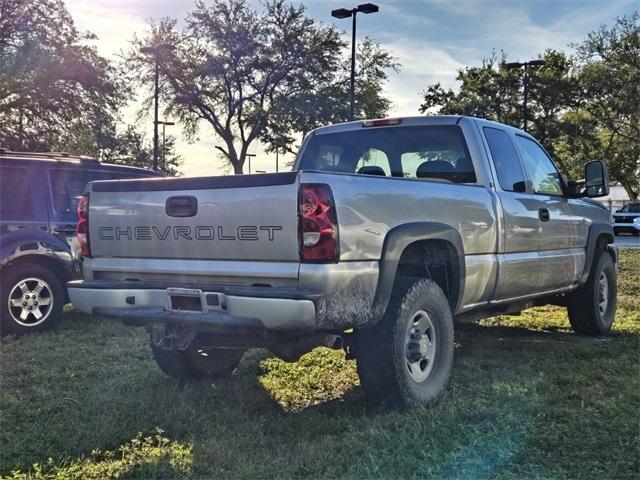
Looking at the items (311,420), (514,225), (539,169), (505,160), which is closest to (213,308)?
(311,420)

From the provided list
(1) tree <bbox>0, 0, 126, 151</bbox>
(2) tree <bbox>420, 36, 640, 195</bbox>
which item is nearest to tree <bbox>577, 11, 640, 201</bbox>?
(2) tree <bbox>420, 36, 640, 195</bbox>

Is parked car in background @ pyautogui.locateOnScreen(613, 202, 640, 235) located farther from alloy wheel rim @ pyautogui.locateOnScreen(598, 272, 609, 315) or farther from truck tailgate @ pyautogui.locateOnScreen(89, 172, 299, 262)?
truck tailgate @ pyautogui.locateOnScreen(89, 172, 299, 262)

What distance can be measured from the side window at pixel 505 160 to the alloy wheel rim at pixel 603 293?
6.74ft

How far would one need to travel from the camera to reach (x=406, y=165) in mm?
5188

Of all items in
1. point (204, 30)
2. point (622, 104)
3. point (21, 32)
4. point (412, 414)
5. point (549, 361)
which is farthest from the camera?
point (622, 104)

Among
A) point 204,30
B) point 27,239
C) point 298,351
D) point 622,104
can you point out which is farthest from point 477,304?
point 622,104

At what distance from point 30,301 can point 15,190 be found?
3.81ft

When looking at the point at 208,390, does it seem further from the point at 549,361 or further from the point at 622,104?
the point at 622,104

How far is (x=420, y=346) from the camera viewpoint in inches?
158

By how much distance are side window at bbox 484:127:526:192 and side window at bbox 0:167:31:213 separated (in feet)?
15.4

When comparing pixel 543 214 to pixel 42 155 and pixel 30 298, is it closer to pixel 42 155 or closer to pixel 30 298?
pixel 30 298

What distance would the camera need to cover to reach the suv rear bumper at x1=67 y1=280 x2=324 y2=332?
3246 millimetres

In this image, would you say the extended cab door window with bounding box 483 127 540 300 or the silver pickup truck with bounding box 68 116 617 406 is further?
the extended cab door window with bounding box 483 127 540 300

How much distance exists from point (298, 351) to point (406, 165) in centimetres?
214
